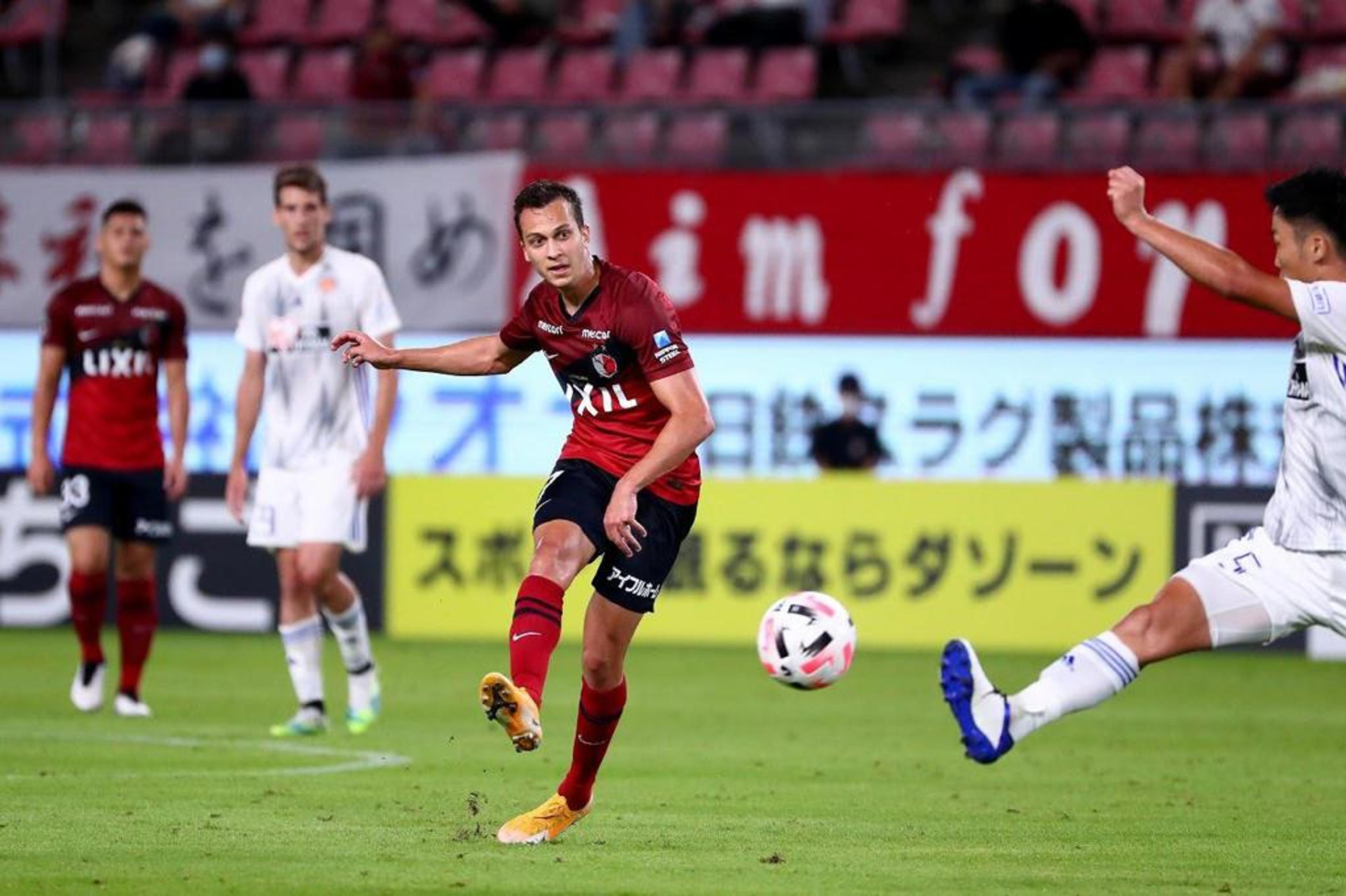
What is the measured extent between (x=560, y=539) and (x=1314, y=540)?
7.68ft

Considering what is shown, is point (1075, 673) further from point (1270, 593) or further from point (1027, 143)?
point (1027, 143)

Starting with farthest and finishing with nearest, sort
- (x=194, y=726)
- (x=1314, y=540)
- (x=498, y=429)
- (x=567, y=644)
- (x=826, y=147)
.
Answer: (x=498, y=429) < (x=826, y=147) < (x=567, y=644) < (x=194, y=726) < (x=1314, y=540)

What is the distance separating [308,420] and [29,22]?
43.2ft

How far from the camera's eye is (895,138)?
61.1 feet

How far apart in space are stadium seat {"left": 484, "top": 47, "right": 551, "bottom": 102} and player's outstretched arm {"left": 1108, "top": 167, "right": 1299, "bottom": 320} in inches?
556

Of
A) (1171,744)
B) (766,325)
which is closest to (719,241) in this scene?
(766,325)

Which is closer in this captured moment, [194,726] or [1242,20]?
[194,726]

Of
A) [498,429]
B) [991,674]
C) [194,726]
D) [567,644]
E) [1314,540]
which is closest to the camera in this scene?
[1314,540]

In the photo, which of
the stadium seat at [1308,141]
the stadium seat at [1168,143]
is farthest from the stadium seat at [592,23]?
the stadium seat at [1308,141]

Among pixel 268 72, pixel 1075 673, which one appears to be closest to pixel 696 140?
pixel 268 72

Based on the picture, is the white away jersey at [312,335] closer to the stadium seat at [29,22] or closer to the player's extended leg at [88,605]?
the player's extended leg at [88,605]

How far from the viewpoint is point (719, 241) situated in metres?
19.4

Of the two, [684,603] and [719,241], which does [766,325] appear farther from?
[684,603]

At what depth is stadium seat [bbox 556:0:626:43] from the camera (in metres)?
21.0
